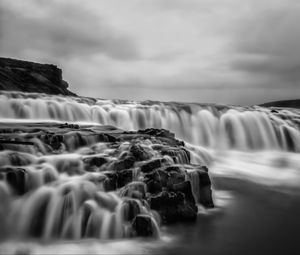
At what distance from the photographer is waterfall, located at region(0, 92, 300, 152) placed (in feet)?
56.6

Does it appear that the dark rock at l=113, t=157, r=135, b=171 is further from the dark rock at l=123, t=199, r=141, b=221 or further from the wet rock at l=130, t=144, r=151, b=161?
the dark rock at l=123, t=199, r=141, b=221

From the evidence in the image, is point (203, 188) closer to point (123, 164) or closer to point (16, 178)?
point (123, 164)

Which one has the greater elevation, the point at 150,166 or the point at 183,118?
the point at 183,118

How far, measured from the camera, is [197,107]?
22.1 meters

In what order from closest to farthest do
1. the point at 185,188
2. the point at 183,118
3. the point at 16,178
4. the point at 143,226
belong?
1. the point at 143,226
2. the point at 16,178
3. the point at 185,188
4. the point at 183,118

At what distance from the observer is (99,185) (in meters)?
6.91

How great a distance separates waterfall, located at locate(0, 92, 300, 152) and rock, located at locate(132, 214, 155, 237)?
11644 millimetres

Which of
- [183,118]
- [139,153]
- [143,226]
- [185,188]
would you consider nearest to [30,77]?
[183,118]

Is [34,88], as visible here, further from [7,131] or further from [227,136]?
[7,131]

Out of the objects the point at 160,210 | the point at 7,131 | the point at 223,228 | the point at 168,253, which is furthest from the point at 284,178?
the point at 7,131

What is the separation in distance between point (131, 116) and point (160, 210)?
12515 millimetres

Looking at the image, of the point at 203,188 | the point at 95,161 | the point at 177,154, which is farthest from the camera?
the point at 177,154

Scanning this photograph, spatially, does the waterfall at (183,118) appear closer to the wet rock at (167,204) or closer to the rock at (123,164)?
the rock at (123,164)

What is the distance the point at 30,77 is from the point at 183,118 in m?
15.5
